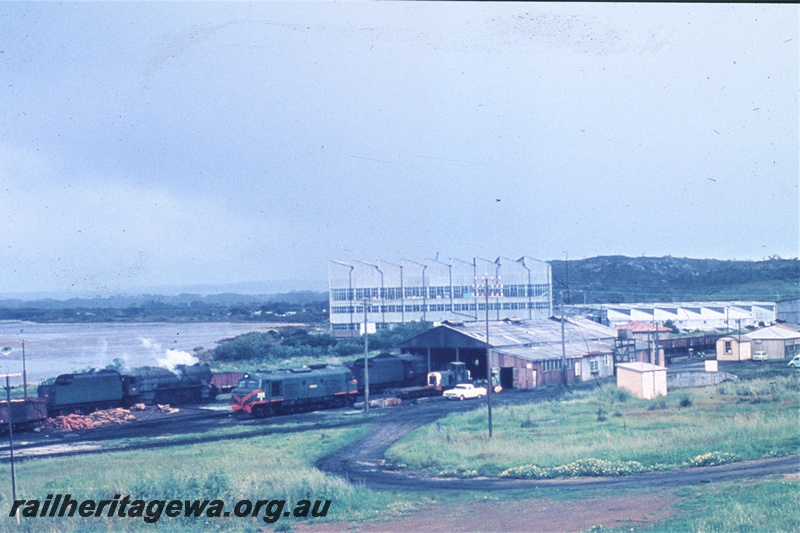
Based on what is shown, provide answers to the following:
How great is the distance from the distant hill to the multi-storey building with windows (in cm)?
193

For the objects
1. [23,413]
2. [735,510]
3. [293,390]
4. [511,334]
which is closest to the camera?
[735,510]

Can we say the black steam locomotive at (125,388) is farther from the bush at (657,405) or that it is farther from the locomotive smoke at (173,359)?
the bush at (657,405)

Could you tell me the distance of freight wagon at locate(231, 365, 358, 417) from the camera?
31094mm

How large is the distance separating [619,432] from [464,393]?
14315 millimetres

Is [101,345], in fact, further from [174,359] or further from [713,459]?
[713,459]

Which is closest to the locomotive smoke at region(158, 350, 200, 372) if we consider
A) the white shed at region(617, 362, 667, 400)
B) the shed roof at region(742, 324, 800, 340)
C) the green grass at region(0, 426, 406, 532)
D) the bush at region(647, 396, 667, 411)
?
the green grass at region(0, 426, 406, 532)

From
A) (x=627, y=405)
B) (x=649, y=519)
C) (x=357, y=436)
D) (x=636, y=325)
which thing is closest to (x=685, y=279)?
(x=636, y=325)

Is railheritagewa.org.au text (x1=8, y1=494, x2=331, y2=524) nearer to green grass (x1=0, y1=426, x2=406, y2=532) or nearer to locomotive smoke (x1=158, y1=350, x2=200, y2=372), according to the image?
green grass (x1=0, y1=426, x2=406, y2=532)

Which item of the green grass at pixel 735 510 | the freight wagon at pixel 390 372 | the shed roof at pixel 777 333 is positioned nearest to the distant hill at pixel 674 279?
the shed roof at pixel 777 333

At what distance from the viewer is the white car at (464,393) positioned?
36406 millimetres

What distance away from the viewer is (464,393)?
1435 inches

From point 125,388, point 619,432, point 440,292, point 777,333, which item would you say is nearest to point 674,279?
point 777,333

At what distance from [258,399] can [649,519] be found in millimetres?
20667

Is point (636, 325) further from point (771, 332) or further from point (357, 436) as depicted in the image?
point (357, 436)
